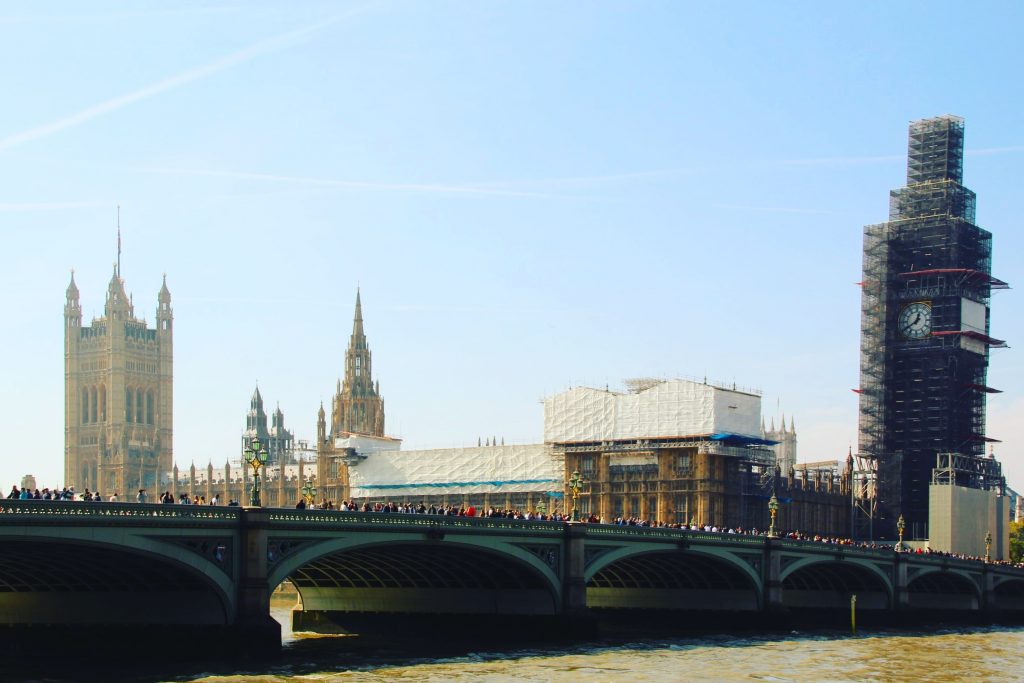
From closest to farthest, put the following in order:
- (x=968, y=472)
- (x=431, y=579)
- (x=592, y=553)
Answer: (x=592, y=553) < (x=431, y=579) < (x=968, y=472)

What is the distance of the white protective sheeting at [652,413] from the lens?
15200 centimetres

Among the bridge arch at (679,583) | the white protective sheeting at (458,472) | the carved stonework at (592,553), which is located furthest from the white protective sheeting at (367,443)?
the carved stonework at (592,553)

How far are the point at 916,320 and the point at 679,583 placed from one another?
3327 inches

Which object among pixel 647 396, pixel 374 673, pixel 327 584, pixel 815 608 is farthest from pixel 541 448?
pixel 374 673

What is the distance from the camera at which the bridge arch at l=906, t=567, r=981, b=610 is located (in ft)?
359

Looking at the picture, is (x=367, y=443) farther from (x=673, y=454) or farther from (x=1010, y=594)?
(x=1010, y=594)

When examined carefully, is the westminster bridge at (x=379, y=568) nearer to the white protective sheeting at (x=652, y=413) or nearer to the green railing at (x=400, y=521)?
the green railing at (x=400, y=521)

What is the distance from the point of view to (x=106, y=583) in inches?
2400

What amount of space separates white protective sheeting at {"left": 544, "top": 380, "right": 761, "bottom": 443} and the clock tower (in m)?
19.7

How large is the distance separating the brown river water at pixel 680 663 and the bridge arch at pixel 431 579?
310 centimetres

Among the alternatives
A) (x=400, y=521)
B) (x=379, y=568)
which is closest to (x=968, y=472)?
(x=379, y=568)

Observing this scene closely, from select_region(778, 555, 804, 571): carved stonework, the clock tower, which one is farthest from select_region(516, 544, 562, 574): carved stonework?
the clock tower

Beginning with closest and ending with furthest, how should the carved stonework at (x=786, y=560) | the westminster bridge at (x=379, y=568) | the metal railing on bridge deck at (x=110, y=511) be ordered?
the metal railing on bridge deck at (x=110, y=511) < the westminster bridge at (x=379, y=568) < the carved stonework at (x=786, y=560)

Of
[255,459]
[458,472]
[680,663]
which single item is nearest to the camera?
[255,459]
